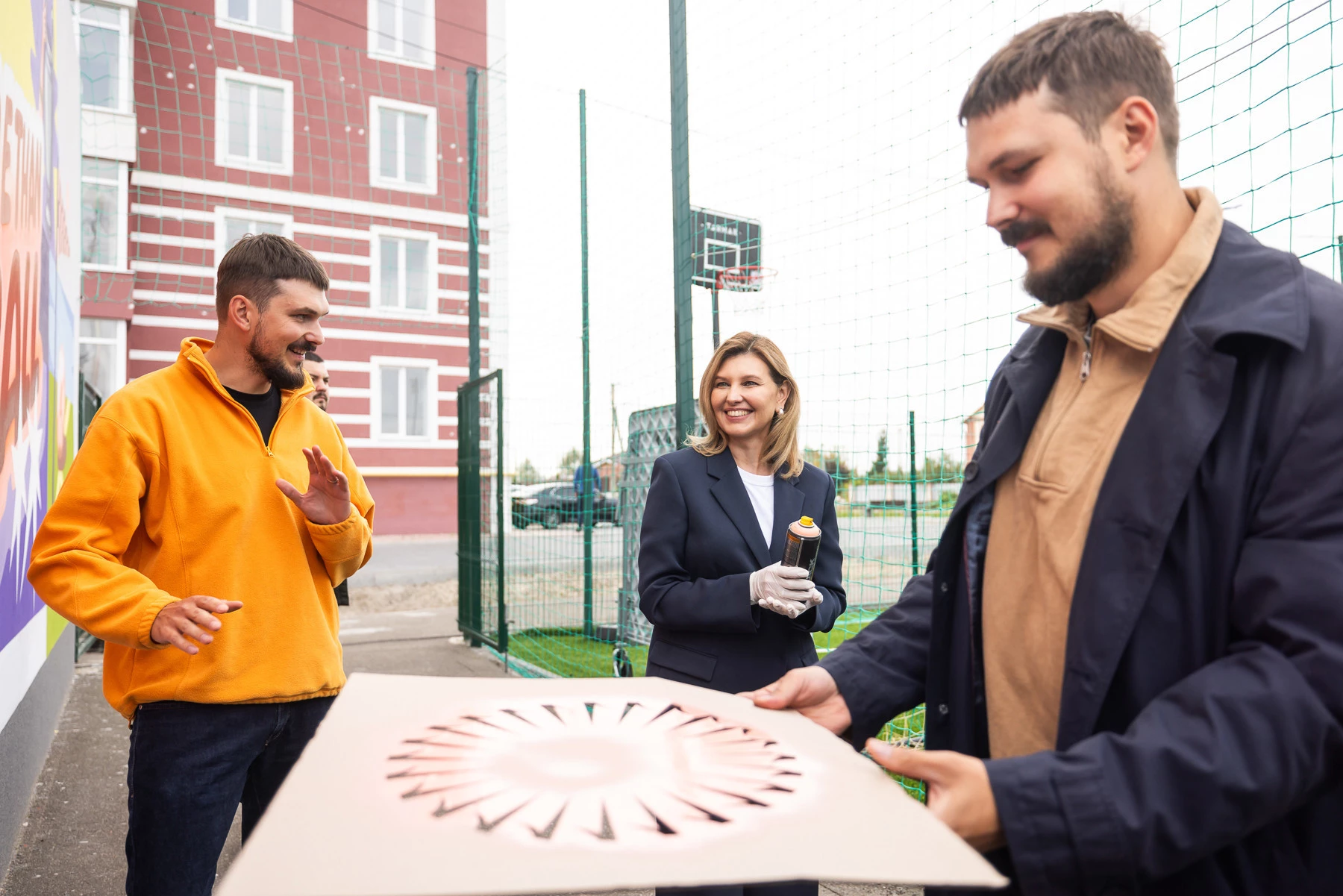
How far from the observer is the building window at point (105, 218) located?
46.9ft

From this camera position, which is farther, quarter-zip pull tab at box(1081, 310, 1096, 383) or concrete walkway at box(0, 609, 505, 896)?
concrete walkway at box(0, 609, 505, 896)

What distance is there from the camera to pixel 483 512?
22.5 ft

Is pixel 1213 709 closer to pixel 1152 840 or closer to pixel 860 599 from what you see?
pixel 1152 840

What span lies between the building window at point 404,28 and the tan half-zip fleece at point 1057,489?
17678 mm

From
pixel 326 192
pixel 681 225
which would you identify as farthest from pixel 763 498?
pixel 326 192

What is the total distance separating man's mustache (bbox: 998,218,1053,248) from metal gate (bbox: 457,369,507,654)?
5.38m

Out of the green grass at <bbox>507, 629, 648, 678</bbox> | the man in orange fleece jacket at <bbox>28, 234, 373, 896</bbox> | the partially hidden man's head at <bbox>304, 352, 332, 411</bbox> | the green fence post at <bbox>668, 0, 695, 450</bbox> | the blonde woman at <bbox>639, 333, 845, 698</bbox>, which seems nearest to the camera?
the man in orange fleece jacket at <bbox>28, 234, 373, 896</bbox>

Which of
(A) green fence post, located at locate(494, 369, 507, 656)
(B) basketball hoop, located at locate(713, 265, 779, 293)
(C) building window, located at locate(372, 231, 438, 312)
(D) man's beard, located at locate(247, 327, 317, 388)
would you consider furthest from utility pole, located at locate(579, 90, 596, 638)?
(C) building window, located at locate(372, 231, 438, 312)

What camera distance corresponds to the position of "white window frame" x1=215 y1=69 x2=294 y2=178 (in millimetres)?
13930

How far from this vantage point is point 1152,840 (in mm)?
887

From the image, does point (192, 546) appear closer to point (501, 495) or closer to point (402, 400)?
point (501, 495)

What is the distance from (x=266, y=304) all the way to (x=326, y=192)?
14.9m

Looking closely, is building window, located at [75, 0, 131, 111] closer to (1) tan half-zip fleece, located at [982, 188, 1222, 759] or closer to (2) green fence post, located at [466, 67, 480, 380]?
(2) green fence post, located at [466, 67, 480, 380]

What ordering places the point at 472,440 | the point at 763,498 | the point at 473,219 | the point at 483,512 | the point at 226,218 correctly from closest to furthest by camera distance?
the point at 763,498 → the point at 483,512 → the point at 472,440 → the point at 473,219 → the point at 226,218
